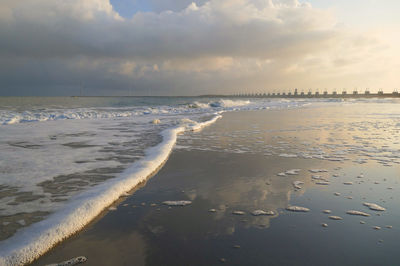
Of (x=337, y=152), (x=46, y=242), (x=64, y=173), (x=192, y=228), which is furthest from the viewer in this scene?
(x=337, y=152)

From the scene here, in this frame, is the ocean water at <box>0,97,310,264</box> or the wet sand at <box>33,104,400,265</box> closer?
the wet sand at <box>33,104,400,265</box>

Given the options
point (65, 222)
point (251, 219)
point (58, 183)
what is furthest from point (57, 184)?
point (251, 219)

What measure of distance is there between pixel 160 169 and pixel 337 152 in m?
4.11

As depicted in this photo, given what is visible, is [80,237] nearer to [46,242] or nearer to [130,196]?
[46,242]

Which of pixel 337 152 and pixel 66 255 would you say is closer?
pixel 66 255

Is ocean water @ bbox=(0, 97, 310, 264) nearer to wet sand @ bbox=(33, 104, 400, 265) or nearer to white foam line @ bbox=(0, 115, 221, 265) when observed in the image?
white foam line @ bbox=(0, 115, 221, 265)

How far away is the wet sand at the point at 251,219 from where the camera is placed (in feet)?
7.27

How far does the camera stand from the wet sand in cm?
221

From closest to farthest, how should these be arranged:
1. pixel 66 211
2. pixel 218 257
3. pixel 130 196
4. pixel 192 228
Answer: pixel 218 257 → pixel 192 228 → pixel 66 211 → pixel 130 196

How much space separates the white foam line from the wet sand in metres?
0.12

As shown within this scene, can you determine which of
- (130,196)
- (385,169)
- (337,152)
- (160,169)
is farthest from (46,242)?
(337,152)

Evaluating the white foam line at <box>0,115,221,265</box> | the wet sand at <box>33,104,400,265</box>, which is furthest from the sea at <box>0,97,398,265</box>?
the wet sand at <box>33,104,400,265</box>

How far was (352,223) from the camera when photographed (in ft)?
9.01

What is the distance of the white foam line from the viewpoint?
225 cm
